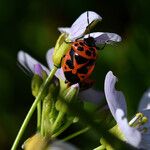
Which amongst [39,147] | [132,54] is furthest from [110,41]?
[132,54]

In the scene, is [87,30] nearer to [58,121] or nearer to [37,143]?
[58,121]

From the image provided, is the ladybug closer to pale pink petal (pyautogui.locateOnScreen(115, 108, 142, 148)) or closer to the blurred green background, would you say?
pale pink petal (pyautogui.locateOnScreen(115, 108, 142, 148))

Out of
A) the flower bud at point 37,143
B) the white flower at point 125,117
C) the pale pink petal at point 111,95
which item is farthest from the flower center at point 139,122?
the flower bud at point 37,143

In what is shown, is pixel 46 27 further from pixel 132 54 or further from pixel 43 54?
pixel 132 54

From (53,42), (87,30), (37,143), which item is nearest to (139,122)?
(87,30)

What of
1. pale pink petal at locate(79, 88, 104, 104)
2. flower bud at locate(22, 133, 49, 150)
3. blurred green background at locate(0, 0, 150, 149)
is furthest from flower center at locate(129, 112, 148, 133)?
blurred green background at locate(0, 0, 150, 149)

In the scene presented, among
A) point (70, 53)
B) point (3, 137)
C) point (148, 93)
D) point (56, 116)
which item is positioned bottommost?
point (3, 137)
